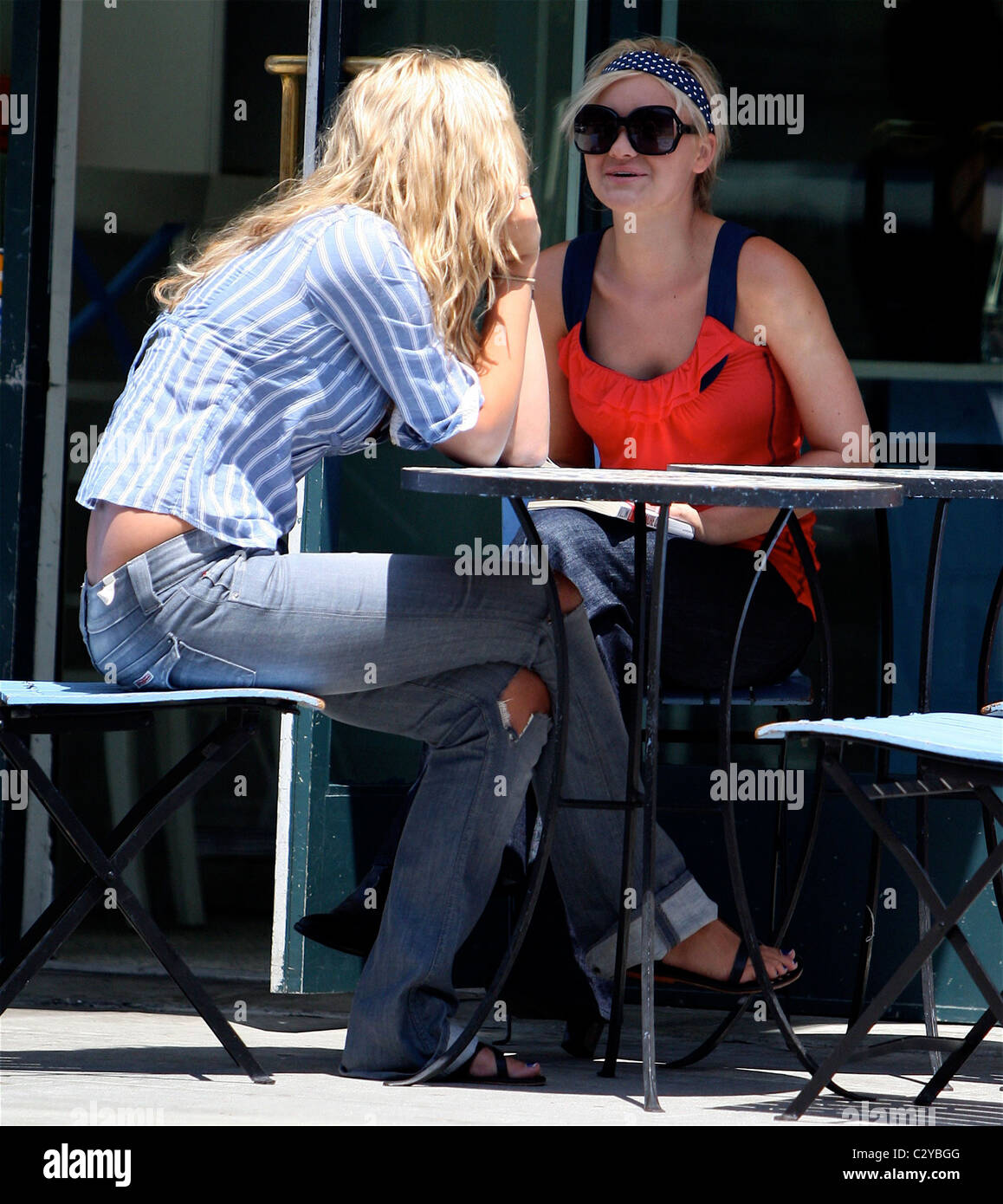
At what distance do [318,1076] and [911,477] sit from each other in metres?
1.30

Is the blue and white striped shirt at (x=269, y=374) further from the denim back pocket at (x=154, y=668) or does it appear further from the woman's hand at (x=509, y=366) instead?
the denim back pocket at (x=154, y=668)

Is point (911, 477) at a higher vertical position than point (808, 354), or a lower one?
lower

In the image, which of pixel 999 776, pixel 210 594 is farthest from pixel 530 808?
pixel 999 776

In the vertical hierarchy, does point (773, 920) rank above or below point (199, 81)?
below

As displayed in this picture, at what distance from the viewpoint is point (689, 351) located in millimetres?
3486

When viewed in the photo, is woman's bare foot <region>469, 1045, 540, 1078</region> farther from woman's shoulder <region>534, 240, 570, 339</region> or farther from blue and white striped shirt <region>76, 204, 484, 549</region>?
woman's shoulder <region>534, 240, 570, 339</region>

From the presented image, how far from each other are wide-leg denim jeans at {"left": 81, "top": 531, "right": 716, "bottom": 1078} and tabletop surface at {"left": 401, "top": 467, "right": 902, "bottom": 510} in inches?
7.6

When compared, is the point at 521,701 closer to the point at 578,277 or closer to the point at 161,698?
the point at 161,698

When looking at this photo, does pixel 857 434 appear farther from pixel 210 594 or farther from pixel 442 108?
pixel 210 594

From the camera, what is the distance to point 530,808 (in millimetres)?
3189

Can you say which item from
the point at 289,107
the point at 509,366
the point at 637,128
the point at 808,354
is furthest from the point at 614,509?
the point at 289,107

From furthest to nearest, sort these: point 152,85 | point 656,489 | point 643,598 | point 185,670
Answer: point 152,85 < point 643,598 < point 185,670 < point 656,489

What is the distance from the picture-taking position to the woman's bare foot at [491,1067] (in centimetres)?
276
